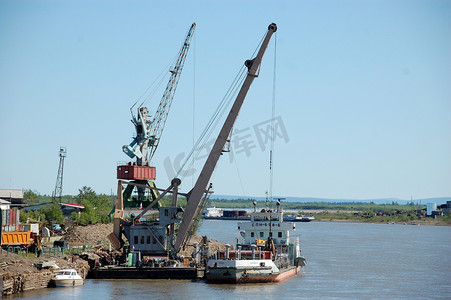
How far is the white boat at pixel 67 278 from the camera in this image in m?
56.4

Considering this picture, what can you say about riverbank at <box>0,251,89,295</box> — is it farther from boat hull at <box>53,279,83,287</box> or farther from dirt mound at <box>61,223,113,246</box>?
dirt mound at <box>61,223,113,246</box>

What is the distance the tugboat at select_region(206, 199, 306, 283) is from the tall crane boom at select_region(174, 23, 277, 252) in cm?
538

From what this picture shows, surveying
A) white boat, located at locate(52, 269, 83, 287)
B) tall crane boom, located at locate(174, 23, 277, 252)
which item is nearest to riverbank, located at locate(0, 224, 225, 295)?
white boat, located at locate(52, 269, 83, 287)

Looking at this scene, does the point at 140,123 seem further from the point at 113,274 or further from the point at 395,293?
the point at 395,293

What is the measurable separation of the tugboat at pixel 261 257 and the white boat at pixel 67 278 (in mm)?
10998

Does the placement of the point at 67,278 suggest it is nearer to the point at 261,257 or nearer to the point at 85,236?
the point at 261,257

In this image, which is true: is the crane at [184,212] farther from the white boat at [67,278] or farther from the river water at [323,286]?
the white boat at [67,278]

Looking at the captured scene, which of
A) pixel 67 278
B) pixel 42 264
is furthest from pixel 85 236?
pixel 67 278

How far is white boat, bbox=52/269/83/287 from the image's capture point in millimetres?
56406

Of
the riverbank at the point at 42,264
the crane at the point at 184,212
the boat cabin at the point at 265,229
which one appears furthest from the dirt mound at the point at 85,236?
the boat cabin at the point at 265,229

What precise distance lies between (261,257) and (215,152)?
11577 mm

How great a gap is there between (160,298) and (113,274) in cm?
996

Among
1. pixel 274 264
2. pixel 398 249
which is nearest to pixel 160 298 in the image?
pixel 274 264

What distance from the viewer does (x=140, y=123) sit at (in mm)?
102625
